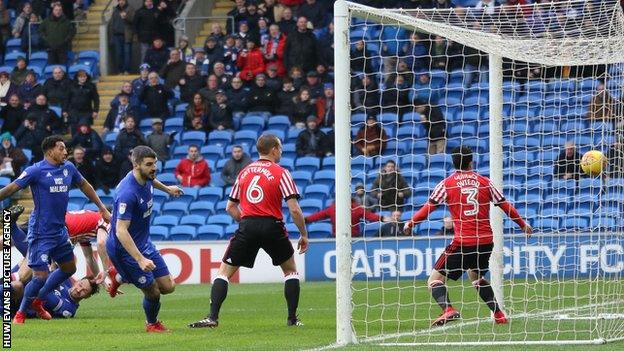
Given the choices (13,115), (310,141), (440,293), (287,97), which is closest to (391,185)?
(310,141)

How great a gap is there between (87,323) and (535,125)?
403 inches

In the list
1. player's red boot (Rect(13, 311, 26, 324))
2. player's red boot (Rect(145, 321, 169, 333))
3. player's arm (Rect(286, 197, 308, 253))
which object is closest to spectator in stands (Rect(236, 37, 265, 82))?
player's red boot (Rect(13, 311, 26, 324))

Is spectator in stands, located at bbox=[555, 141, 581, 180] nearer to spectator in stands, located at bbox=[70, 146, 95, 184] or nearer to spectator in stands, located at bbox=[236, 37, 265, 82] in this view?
spectator in stands, located at bbox=[236, 37, 265, 82]

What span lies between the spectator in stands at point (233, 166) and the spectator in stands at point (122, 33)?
5603mm

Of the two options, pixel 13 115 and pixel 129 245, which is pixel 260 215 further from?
pixel 13 115

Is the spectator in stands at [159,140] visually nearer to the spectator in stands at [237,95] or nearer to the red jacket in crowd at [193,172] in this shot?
the red jacket in crowd at [193,172]

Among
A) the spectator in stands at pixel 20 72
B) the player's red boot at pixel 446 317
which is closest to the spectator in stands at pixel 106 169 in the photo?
the spectator in stands at pixel 20 72

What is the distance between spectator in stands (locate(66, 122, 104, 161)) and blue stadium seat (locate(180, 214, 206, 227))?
238 centimetres

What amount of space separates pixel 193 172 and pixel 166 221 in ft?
3.72

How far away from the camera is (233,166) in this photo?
25000 mm

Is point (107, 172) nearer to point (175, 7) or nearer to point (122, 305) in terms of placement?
point (175, 7)

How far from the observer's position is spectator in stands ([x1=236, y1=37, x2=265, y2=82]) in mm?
26578

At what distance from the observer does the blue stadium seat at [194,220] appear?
81.6ft

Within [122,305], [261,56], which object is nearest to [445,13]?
[122,305]
